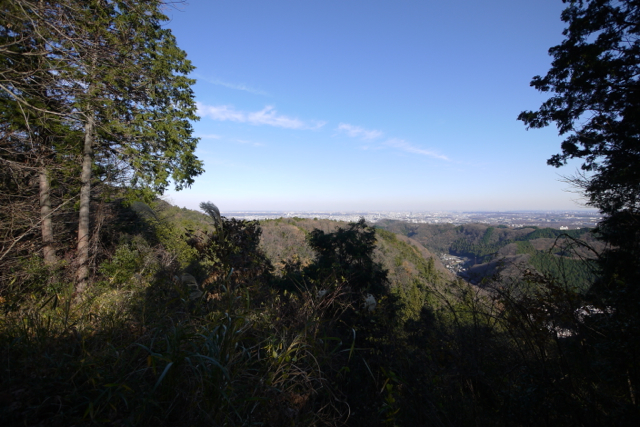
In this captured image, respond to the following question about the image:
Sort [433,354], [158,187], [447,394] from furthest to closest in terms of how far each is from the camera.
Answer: [158,187], [433,354], [447,394]

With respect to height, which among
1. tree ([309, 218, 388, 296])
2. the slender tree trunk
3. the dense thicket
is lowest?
tree ([309, 218, 388, 296])

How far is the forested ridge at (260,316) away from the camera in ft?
4.76

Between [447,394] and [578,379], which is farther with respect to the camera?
[447,394]

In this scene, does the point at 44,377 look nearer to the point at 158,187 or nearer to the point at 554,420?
the point at 554,420

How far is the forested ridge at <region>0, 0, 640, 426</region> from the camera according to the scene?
1452mm

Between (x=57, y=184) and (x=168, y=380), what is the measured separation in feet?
26.5

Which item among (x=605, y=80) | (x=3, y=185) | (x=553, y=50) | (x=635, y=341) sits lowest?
(x=635, y=341)

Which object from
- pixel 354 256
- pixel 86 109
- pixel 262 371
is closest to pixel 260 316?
pixel 262 371

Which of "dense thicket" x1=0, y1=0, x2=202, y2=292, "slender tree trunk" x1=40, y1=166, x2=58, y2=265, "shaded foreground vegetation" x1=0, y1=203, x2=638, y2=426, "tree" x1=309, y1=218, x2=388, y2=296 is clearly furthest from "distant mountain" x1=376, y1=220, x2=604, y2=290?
"slender tree trunk" x1=40, y1=166, x2=58, y2=265

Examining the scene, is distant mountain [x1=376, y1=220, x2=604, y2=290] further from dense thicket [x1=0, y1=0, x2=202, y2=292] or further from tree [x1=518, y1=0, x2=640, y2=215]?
dense thicket [x1=0, y1=0, x2=202, y2=292]

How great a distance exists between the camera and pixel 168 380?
139 cm

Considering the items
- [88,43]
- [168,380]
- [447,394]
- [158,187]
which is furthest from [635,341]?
[158,187]

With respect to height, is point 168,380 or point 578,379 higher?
point 168,380

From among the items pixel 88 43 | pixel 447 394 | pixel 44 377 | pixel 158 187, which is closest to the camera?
pixel 44 377
